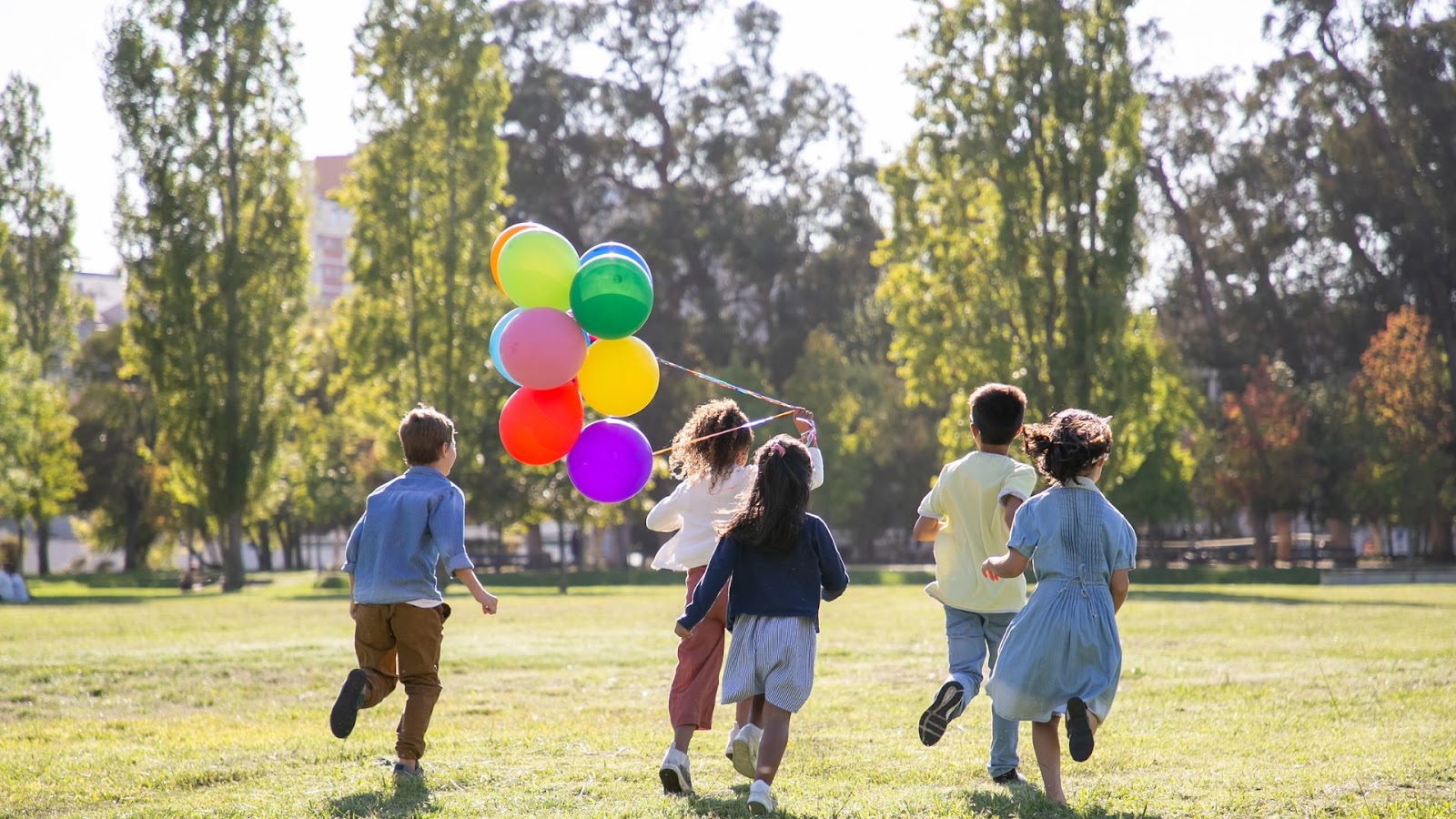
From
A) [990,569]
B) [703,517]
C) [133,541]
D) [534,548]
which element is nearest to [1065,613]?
[990,569]

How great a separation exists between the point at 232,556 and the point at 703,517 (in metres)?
30.5

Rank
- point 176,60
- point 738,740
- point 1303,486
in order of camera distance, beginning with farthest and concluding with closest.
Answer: point 1303,486, point 176,60, point 738,740

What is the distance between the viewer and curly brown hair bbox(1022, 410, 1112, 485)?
555 cm

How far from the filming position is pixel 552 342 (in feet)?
24.3

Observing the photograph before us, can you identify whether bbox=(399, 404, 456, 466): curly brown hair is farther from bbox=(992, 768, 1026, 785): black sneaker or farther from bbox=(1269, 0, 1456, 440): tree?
bbox=(1269, 0, 1456, 440): tree

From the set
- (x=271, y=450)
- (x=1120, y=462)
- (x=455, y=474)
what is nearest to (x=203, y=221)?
(x=271, y=450)

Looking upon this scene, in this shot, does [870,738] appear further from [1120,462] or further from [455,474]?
[455,474]

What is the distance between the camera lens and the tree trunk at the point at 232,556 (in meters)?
33.9

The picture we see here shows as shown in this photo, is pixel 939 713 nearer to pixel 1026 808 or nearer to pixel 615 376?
pixel 1026 808

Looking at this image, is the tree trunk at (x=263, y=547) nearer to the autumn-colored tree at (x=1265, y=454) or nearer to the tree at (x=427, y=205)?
the tree at (x=427, y=205)

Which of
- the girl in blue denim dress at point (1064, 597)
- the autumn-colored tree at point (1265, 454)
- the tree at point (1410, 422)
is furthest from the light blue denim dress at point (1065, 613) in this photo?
the autumn-colored tree at point (1265, 454)

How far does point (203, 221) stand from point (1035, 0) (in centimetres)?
1995

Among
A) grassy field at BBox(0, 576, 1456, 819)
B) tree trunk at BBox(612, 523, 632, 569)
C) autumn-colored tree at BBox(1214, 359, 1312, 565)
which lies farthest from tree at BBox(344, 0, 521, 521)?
autumn-colored tree at BBox(1214, 359, 1312, 565)

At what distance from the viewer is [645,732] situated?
7770 millimetres
